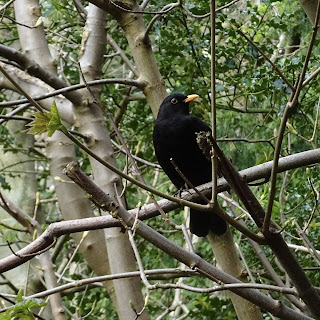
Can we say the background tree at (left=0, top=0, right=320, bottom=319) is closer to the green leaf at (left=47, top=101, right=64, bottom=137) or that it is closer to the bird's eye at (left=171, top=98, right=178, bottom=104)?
the bird's eye at (left=171, top=98, right=178, bottom=104)

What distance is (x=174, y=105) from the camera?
118 inches

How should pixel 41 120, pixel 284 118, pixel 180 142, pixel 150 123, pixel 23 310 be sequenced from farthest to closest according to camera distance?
pixel 150 123
pixel 180 142
pixel 23 310
pixel 41 120
pixel 284 118

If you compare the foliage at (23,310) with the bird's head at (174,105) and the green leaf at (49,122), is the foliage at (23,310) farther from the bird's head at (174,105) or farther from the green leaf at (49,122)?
the bird's head at (174,105)

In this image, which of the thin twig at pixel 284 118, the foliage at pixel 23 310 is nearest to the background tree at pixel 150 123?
the foliage at pixel 23 310

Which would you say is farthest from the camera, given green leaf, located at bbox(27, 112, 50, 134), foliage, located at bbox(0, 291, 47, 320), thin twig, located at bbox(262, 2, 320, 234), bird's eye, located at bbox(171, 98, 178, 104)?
bird's eye, located at bbox(171, 98, 178, 104)

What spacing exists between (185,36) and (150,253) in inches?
75.4

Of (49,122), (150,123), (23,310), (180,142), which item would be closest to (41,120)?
(49,122)

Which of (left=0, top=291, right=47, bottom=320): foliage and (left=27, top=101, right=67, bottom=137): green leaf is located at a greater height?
(left=27, top=101, right=67, bottom=137): green leaf

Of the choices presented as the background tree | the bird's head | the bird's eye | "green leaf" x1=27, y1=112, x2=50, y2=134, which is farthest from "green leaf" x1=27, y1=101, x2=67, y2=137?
the bird's eye

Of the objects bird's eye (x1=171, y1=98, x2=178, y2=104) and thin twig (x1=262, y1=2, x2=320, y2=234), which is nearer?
thin twig (x1=262, y1=2, x2=320, y2=234)

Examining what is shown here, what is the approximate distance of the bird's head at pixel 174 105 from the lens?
2.87 metres

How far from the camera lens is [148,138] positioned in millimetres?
4574

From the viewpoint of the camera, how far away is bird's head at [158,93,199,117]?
9.43 feet

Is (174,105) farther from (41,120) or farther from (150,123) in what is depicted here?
(41,120)
